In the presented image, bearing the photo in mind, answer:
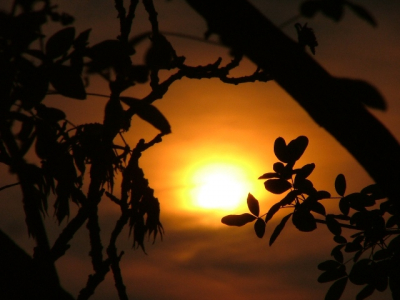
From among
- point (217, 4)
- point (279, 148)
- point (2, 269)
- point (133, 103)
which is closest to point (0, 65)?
point (133, 103)

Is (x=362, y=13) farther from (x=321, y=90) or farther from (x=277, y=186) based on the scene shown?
(x=277, y=186)

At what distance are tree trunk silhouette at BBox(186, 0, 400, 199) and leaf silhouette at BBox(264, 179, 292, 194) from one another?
1.46 metres

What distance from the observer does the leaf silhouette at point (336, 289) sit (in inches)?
91.4

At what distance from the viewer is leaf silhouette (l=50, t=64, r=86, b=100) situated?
116 cm

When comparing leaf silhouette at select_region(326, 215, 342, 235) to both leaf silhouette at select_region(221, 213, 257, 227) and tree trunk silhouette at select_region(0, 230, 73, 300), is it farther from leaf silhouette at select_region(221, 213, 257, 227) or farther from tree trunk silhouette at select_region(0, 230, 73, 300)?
tree trunk silhouette at select_region(0, 230, 73, 300)

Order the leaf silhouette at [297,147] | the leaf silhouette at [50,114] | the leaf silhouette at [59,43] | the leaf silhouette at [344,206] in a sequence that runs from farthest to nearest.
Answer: the leaf silhouette at [344,206] → the leaf silhouette at [297,147] → the leaf silhouette at [50,114] → the leaf silhouette at [59,43]

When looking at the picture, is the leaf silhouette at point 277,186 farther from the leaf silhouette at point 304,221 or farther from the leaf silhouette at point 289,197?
the leaf silhouette at point 304,221

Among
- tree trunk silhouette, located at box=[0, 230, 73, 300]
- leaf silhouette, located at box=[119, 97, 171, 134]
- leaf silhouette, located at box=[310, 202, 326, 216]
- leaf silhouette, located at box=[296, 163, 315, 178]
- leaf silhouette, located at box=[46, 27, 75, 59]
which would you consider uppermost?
leaf silhouette, located at box=[296, 163, 315, 178]

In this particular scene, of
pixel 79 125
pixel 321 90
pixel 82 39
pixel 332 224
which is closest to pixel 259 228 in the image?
pixel 332 224

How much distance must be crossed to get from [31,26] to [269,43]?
61 cm

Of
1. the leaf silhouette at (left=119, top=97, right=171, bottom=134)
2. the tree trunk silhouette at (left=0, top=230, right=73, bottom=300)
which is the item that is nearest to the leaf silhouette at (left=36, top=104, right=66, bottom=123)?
the tree trunk silhouette at (left=0, top=230, right=73, bottom=300)

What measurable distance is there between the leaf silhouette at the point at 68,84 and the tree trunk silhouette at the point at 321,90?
0.39 meters

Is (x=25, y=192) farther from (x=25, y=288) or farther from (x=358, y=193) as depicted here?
(x=358, y=193)

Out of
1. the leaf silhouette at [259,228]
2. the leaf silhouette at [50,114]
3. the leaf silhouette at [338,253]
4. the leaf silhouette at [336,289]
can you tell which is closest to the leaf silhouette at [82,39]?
the leaf silhouette at [50,114]
